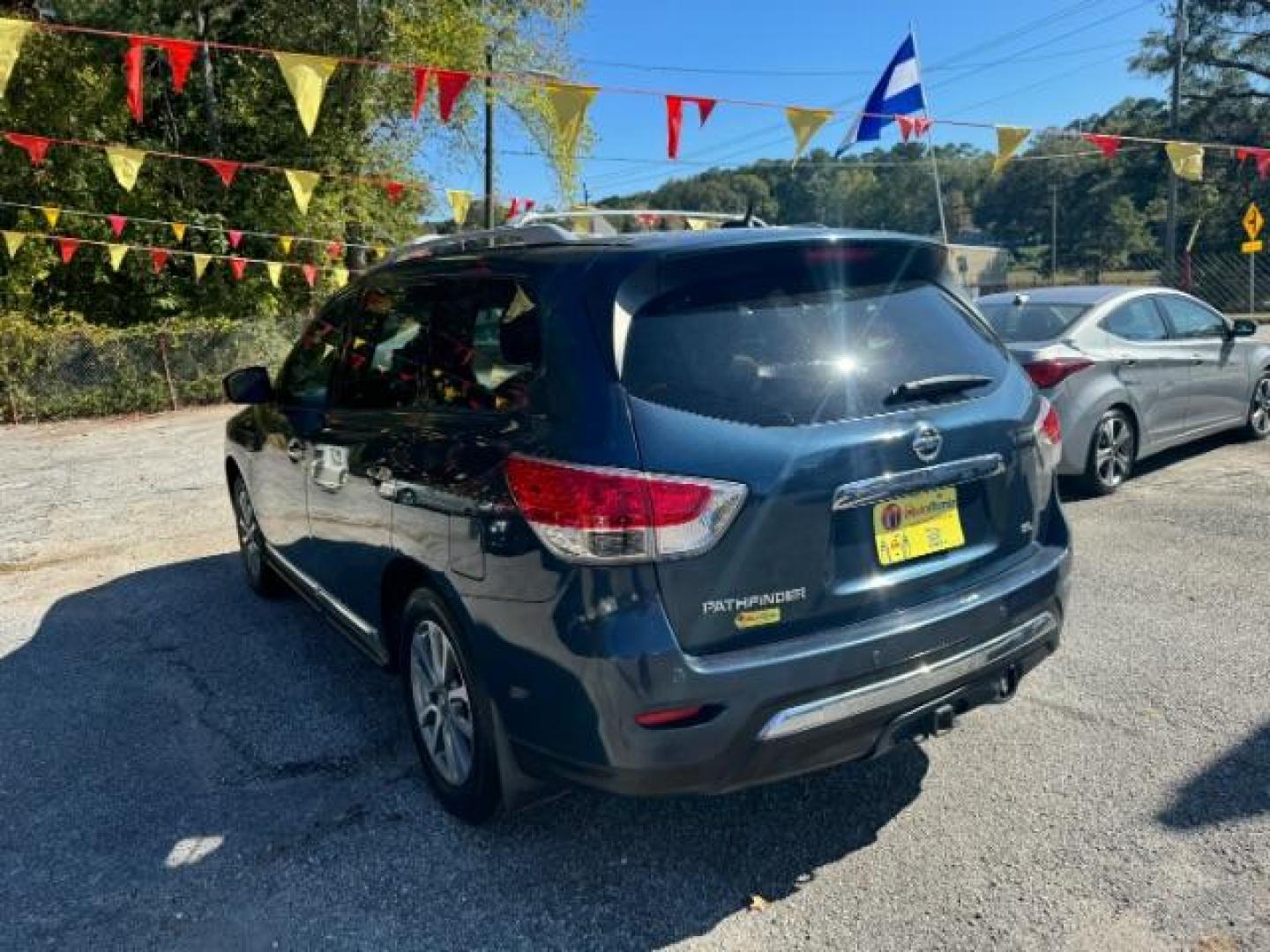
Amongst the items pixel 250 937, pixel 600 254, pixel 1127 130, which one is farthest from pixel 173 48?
pixel 1127 130

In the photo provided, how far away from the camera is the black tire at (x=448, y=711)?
2.69 m

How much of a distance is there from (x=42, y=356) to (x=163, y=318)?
2.92m

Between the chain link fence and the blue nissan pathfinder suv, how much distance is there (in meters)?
14.5

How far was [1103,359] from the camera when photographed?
255 inches

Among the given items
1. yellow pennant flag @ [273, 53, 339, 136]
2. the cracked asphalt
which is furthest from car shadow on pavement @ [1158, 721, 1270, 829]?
yellow pennant flag @ [273, 53, 339, 136]

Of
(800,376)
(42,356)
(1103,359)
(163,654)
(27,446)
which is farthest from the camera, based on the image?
(42,356)

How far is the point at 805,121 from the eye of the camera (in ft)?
32.1

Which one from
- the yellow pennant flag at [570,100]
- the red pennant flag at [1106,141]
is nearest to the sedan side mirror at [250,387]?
the yellow pennant flag at [570,100]

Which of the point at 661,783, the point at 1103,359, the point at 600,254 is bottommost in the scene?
the point at 661,783

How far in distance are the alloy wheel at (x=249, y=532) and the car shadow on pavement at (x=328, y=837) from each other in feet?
3.90

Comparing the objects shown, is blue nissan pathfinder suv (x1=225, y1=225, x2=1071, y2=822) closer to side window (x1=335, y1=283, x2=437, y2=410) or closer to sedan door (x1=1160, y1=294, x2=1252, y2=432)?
side window (x1=335, y1=283, x2=437, y2=410)

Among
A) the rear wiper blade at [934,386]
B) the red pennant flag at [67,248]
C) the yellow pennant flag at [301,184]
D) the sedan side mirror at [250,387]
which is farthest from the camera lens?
the red pennant flag at [67,248]

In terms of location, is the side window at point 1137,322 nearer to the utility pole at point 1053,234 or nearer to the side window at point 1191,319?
the side window at point 1191,319

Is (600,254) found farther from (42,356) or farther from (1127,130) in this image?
(1127,130)
